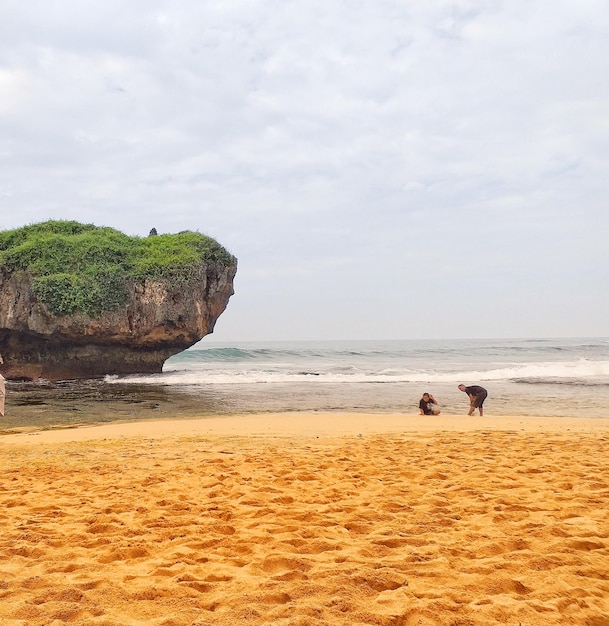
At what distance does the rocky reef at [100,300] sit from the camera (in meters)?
24.0

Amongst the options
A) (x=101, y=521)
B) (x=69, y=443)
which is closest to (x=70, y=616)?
(x=101, y=521)

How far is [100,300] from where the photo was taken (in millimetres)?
24250

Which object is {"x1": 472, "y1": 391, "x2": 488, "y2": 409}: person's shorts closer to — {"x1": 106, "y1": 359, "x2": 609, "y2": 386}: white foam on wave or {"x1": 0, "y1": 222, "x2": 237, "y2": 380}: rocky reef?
{"x1": 106, "y1": 359, "x2": 609, "y2": 386}: white foam on wave

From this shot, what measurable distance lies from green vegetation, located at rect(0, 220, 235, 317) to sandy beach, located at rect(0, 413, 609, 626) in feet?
58.5

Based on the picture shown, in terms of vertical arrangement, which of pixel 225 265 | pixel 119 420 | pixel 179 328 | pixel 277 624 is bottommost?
pixel 119 420

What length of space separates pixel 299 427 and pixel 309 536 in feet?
22.4

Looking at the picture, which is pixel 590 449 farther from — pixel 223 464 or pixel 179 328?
pixel 179 328

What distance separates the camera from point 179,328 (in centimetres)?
2541

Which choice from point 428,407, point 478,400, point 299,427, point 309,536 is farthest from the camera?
point 478,400

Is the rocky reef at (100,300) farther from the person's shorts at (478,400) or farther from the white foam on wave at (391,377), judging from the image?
the person's shorts at (478,400)

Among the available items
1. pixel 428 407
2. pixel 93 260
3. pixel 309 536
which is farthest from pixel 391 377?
pixel 309 536

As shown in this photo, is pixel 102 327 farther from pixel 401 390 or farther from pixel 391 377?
pixel 391 377

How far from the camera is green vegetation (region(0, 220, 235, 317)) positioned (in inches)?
944

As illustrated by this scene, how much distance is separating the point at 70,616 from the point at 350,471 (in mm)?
3948
